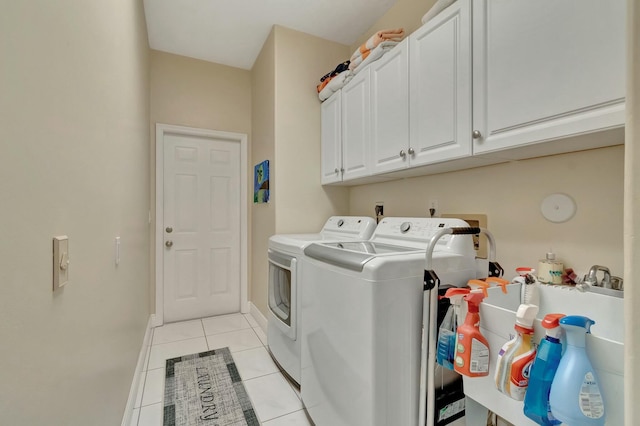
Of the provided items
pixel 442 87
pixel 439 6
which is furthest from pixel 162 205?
pixel 439 6

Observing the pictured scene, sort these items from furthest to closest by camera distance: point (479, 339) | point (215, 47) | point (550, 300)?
point (215, 47) < point (550, 300) < point (479, 339)

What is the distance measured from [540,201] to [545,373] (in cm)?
90

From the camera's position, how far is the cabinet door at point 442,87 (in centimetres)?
137

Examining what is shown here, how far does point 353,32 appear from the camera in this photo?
2.62m

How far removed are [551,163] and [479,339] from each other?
0.92 metres

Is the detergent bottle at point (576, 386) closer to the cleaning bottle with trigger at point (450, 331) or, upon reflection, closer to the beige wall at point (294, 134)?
the cleaning bottle with trigger at point (450, 331)

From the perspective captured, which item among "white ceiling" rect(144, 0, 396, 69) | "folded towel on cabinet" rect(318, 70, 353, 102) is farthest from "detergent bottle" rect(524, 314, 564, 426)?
"white ceiling" rect(144, 0, 396, 69)

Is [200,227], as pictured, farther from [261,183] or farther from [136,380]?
[136,380]

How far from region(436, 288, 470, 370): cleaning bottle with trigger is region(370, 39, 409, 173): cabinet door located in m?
0.91

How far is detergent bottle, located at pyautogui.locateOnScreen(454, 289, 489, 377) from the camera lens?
92cm

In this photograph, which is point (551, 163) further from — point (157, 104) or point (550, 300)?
point (157, 104)

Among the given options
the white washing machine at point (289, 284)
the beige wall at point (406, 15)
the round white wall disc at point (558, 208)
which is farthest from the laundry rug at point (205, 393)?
the beige wall at point (406, 15)

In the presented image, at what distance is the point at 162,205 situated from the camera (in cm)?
299

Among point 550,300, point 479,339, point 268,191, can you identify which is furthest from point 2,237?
point 268,191
